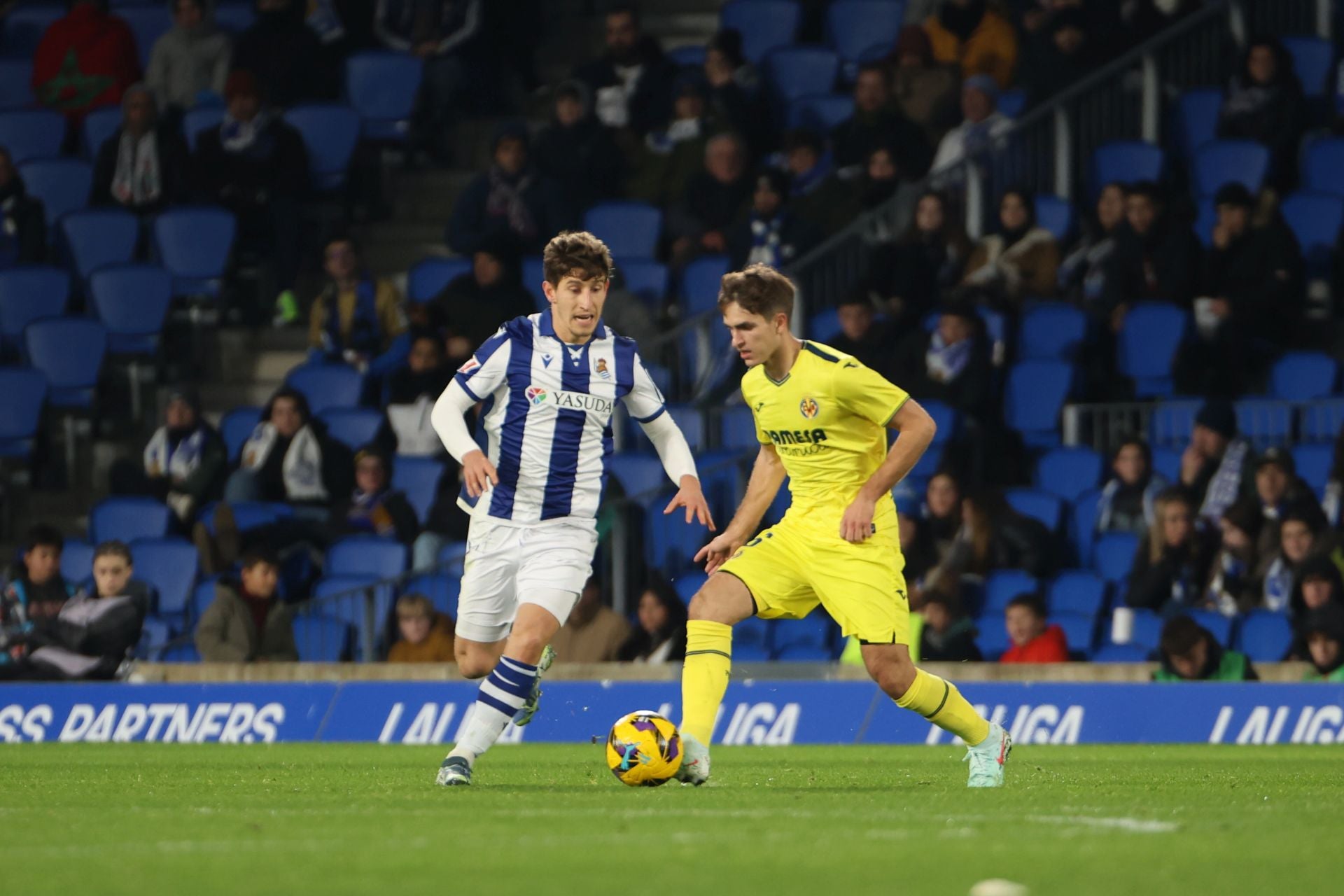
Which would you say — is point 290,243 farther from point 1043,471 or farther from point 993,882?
point 993,882

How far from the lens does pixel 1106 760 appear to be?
1134 centimetres

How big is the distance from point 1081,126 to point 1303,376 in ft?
10.1

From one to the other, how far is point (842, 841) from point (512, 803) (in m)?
1.75

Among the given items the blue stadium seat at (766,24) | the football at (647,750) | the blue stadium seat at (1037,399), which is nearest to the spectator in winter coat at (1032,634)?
the blue stadium seat at (1037,399)

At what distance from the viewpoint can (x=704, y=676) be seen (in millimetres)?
8789

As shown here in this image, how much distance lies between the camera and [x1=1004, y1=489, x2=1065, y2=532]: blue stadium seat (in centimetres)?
1584

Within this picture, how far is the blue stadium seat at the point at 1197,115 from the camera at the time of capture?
18203 millimetres

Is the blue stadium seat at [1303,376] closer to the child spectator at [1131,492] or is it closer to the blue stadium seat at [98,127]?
the child spectator at [1131,492]

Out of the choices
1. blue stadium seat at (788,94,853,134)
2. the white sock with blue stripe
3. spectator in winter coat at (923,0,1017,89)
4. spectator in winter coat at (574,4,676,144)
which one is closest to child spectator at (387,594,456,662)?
spectator in winter coat at (574,4,676,144)

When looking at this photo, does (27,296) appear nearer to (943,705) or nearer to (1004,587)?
(1004,587)

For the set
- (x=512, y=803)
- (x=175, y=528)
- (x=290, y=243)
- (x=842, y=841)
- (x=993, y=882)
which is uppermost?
(x=993, y=882)

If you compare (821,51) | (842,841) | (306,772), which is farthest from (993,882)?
(821,51)

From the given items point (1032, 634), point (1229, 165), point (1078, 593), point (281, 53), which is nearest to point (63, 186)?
point (281, 53)

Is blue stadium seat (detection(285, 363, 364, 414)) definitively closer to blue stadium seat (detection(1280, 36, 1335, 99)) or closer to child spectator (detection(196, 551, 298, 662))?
child spectator (detection(196, 551, 298, 662))
